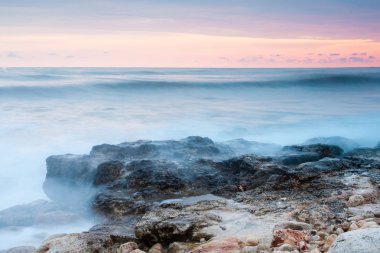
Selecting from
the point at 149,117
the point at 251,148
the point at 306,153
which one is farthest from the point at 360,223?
the point at 149,117

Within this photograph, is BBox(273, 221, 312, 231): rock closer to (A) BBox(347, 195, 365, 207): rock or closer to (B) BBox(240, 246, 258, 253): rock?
(B) BBox(240, 246, 258, 253): rock

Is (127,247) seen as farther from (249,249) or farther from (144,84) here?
(144,84)

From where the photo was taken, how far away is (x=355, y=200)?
4.93 m

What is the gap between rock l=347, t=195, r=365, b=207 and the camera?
193 inches

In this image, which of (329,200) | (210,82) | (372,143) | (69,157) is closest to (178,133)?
(372,143)

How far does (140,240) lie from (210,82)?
1380 inches

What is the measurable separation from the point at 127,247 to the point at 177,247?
453 mm

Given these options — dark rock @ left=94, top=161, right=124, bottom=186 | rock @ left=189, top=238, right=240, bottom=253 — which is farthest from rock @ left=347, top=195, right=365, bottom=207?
dark rock @ left=94, top=161, right=124, bottom=186

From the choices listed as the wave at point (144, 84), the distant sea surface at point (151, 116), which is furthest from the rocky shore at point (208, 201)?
the wave at point (144, 84)

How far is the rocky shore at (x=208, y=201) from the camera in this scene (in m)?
3.96

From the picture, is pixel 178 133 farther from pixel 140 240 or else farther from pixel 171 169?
pixel 140 240

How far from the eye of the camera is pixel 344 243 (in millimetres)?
2957

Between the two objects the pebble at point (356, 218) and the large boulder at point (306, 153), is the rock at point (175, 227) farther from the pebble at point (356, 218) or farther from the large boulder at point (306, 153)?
the large boulder at point (306, 153)

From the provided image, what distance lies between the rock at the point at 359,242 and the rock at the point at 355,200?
197cm
